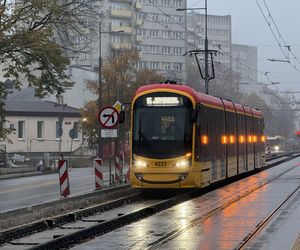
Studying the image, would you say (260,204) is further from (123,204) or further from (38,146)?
(38,146)

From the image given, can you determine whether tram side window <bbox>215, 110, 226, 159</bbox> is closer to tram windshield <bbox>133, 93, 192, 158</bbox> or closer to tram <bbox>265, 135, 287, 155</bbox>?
tram windshield <bbox>133, 93, 192, 158</bbox>

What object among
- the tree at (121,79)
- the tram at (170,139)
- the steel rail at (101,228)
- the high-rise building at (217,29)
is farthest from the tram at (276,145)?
the high-rise building at (217,29)

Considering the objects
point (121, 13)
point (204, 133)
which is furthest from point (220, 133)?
point (121, 13)

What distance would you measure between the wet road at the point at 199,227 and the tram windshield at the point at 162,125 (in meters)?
1.75

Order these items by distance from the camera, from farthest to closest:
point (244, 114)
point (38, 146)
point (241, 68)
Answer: point (241, 68) → point (38, 146) → point (244, 114)

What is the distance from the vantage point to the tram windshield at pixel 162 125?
66.0 ft

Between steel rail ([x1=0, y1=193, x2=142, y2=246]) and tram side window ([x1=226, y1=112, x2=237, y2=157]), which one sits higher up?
tram side window ([x1=226, y1=112, x2=237, y2=157])

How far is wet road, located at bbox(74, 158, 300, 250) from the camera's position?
37.6 feet

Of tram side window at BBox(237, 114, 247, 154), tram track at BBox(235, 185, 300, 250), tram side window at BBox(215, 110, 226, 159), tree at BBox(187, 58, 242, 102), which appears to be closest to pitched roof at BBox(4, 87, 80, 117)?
tree at BBox(187, 58, 242, 102)

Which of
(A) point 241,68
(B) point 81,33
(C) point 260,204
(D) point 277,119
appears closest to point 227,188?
(C) point 260,204

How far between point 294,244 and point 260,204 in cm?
693

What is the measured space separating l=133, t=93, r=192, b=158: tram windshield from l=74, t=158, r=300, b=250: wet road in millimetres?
1749

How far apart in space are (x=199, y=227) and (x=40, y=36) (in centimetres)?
1688

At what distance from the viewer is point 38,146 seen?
67500 mm
